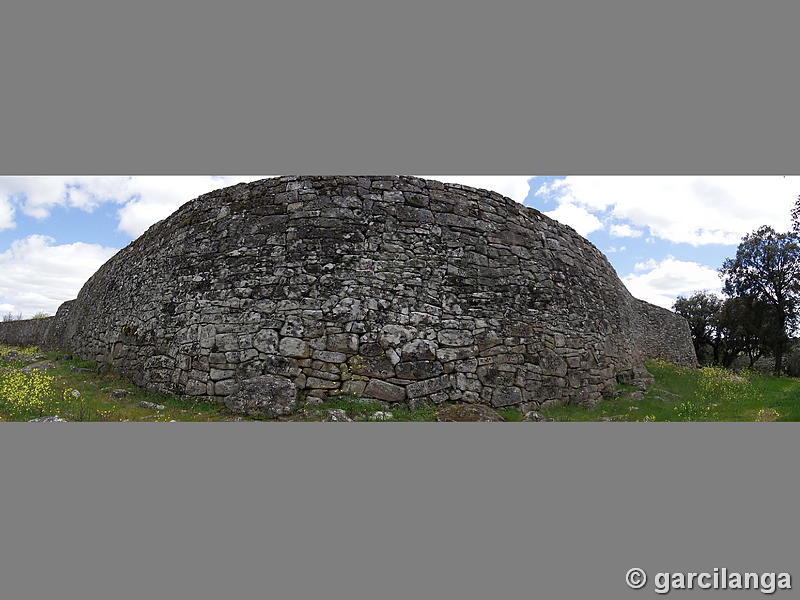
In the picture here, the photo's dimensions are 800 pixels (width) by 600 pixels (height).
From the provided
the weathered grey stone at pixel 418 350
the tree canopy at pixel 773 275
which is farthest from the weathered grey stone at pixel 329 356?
the tree canopy at pixel 773 275

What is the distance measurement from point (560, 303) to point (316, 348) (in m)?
4.97

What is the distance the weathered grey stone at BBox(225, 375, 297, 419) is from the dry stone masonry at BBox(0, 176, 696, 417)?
0.02 meters

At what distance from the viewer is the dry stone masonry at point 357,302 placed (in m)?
6.89

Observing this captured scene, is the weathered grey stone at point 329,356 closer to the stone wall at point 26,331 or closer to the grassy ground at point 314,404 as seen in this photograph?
the grassy ground at point 314,404

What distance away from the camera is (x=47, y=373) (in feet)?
31.3

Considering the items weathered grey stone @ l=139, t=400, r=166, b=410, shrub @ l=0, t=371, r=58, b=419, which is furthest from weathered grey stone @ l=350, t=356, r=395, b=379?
shrub @ l=0, t=371, r=58, b=419

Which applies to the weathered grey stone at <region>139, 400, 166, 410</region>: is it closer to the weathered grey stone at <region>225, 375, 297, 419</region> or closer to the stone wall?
the weathered grey stone at <region>225, 375, 297, 419</region>

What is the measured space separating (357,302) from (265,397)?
207 cm

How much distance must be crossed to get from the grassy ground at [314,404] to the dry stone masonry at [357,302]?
0.25 metres

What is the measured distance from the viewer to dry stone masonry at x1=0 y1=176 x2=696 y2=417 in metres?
6.89

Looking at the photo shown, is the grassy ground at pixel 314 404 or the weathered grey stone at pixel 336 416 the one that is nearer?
the weathered grey stone at pixel 336 416

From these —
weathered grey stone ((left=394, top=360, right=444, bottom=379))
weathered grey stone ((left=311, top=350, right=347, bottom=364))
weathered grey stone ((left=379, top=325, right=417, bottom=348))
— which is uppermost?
weathered grey stone ((left=379, top=325, right=417, bottom=348))

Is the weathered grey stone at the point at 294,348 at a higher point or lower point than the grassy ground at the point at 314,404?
higher

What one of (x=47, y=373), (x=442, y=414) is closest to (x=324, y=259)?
(x=442, y=414)
